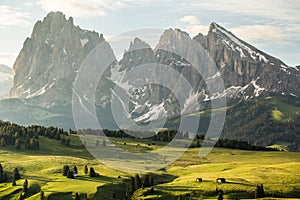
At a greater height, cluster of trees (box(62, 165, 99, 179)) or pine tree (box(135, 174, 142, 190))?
cluster of trees (box(62, 165, 99, 179))

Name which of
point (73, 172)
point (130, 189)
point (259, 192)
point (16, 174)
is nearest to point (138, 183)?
point (130, 189)

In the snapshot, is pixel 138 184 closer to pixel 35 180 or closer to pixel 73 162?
pixel 35 180

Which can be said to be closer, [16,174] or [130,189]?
[130,189]

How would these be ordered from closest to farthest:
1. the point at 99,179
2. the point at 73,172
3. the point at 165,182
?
the point at 165,182 → the point at 99,179 → the point at 73,172

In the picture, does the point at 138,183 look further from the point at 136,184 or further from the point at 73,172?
the point at 73,172

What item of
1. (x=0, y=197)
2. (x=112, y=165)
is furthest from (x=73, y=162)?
(x=0, y=197)

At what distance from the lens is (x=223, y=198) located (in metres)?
A: 114

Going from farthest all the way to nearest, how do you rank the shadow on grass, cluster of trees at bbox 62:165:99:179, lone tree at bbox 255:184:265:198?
cluster of trees at bbox 62:165:99:179 < the shadow on grass < lone tree at bbox 255:184:265:198

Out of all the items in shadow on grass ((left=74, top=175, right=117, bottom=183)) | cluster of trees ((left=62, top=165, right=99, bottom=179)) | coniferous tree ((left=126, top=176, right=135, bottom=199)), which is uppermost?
cluster of trees ((left=62, top=165, right=99, bottom=179))

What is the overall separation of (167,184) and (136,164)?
5632 centimetres

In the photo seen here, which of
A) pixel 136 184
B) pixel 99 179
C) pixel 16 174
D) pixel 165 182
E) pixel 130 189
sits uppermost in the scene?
pixel 16 174

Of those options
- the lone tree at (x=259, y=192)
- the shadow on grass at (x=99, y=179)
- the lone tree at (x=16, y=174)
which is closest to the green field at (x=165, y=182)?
the shadow on grass at (x=99, y=179)

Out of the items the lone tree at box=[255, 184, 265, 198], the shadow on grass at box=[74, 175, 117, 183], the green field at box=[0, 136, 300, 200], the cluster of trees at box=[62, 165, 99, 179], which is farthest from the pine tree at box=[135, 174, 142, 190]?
the lone tree at box=[255, 184, 265, 198]

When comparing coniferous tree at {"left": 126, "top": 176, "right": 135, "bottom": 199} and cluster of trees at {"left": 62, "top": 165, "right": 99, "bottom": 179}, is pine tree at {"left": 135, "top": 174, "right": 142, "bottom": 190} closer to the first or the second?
coniferous tree at {"left": 126, "top": 176, "right": 135, "bottom": 199}
